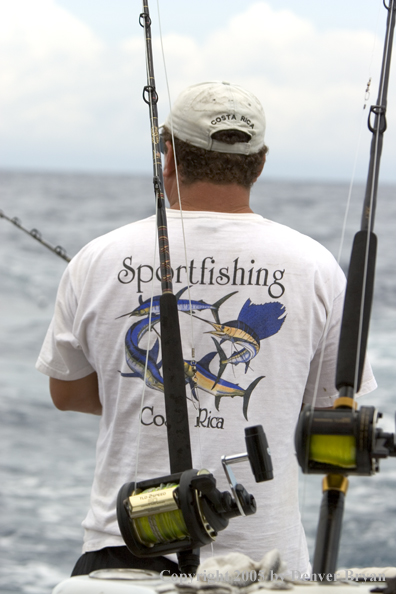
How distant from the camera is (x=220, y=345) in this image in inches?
66.8

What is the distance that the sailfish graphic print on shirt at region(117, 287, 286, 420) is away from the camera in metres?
1.69

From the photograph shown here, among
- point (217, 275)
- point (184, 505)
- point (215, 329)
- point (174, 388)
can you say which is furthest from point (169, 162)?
point (184, 505)

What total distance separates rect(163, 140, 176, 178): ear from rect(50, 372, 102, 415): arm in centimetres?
52

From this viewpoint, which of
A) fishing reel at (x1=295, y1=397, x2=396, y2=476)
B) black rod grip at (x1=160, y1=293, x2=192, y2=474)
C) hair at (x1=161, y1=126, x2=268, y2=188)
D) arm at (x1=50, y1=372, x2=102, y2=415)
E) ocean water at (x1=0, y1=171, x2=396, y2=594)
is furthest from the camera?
ocean water at (x1=0, y1=171, x2=396, y2=594)

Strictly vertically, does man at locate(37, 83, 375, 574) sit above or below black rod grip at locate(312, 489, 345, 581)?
above

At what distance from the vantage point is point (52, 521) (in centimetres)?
597

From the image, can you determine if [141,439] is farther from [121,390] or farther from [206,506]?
[206,506]

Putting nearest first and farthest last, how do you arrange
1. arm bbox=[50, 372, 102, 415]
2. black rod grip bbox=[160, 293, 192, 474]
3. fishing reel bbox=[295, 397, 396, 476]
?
fishing reel bbox=[295, 397, 396, 476] < black rod grip bbox=[160, 293, 192, 474] < arm bbox=[50, 372, 102, 415]

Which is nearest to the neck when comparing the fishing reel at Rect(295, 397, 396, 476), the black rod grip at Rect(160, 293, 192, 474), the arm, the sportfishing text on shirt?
the sportfishing text on shirt

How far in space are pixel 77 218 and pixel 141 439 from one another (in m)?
19.2

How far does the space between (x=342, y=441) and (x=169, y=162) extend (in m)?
1.03

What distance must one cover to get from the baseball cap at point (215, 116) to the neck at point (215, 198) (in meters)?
0.09

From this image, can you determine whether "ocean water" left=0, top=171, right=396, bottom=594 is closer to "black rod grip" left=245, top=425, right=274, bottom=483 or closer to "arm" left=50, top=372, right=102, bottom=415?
"black rod grip" left=245, top=425, right=274, bottom=483

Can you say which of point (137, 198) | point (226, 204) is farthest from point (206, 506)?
point (137, 198)
